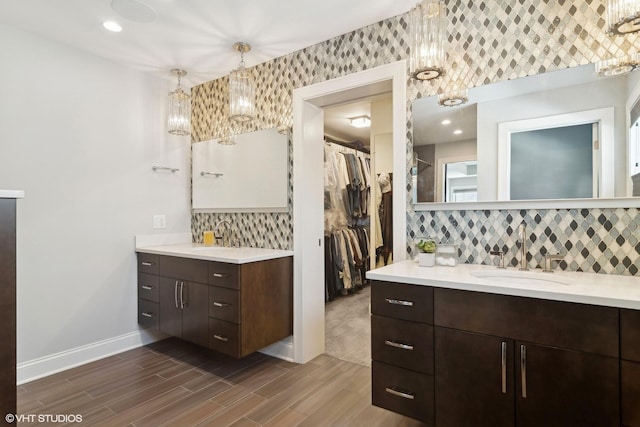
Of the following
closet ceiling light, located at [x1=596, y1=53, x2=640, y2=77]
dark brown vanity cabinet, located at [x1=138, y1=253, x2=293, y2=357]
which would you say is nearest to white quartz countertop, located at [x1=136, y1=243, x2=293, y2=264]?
dark brown vanity cabinet, located at [x1=138, y1=253, x2=293, y2=357]

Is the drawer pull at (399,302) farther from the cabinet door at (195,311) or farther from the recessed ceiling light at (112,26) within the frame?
the recessed ceiling light at (112,26)

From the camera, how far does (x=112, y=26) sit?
7.72 feet

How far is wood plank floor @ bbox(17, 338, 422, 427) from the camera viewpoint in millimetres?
1958

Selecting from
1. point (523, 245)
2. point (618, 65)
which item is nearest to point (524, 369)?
point (523, 245)

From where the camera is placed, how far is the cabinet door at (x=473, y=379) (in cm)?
142

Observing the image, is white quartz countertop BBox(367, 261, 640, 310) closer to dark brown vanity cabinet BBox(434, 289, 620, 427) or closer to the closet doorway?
dark brown vanity cabinet BBox(434, 289, 620, 427)

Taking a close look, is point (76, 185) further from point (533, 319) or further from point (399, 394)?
point (533, 319)

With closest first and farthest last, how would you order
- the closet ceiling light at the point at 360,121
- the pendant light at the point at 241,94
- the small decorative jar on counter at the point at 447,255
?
the small decorative jar on counter at the point at 447,255 → the pendant light at the point at 241,94 → the closet ceiling light at the point at 360,121

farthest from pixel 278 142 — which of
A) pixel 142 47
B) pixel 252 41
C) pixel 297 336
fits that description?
pixel 297 336

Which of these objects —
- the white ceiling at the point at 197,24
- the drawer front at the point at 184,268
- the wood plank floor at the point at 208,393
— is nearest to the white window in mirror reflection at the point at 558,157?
the white ceiling at the point at 197,24

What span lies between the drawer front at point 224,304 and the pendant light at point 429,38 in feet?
6.12

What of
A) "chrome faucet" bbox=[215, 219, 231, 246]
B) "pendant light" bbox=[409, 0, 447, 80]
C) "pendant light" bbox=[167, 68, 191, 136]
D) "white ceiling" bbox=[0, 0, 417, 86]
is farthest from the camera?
"chrome faucet" bbox=[215, 219, 231, 246]

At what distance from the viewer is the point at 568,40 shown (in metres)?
1.73

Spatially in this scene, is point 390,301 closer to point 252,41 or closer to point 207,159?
point 252,41
